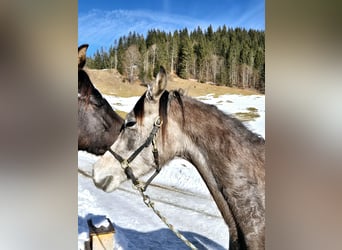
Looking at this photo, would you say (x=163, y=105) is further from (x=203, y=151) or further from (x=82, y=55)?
(x=82, y=55)

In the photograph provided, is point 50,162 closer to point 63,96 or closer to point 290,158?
point 63,96

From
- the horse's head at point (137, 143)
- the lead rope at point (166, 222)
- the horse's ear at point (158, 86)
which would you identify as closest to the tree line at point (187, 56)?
the horse's ear at point (158, 86)

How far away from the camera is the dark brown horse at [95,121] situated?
4.81 ft

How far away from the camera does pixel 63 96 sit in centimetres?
138

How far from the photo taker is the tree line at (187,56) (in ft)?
4.79

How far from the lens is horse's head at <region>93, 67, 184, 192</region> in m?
1.48

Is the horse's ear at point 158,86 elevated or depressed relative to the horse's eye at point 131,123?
elevated

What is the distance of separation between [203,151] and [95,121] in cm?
53

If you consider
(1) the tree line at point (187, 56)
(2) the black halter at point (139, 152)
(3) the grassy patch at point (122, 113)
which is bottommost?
(2) the black halter at point (139, 152)

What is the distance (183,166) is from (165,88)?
1.24 feet

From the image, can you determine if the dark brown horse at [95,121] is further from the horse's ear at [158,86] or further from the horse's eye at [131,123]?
the horse's ear at [158,86]

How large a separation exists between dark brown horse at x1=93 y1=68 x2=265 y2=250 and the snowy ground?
0.04 metres

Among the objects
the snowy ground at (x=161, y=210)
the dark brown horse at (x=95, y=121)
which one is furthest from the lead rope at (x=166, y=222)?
the dark brown horse at (x=95, y=121)

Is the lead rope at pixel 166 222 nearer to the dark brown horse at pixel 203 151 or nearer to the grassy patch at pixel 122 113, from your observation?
the dark brown horse at pixel 203 151
